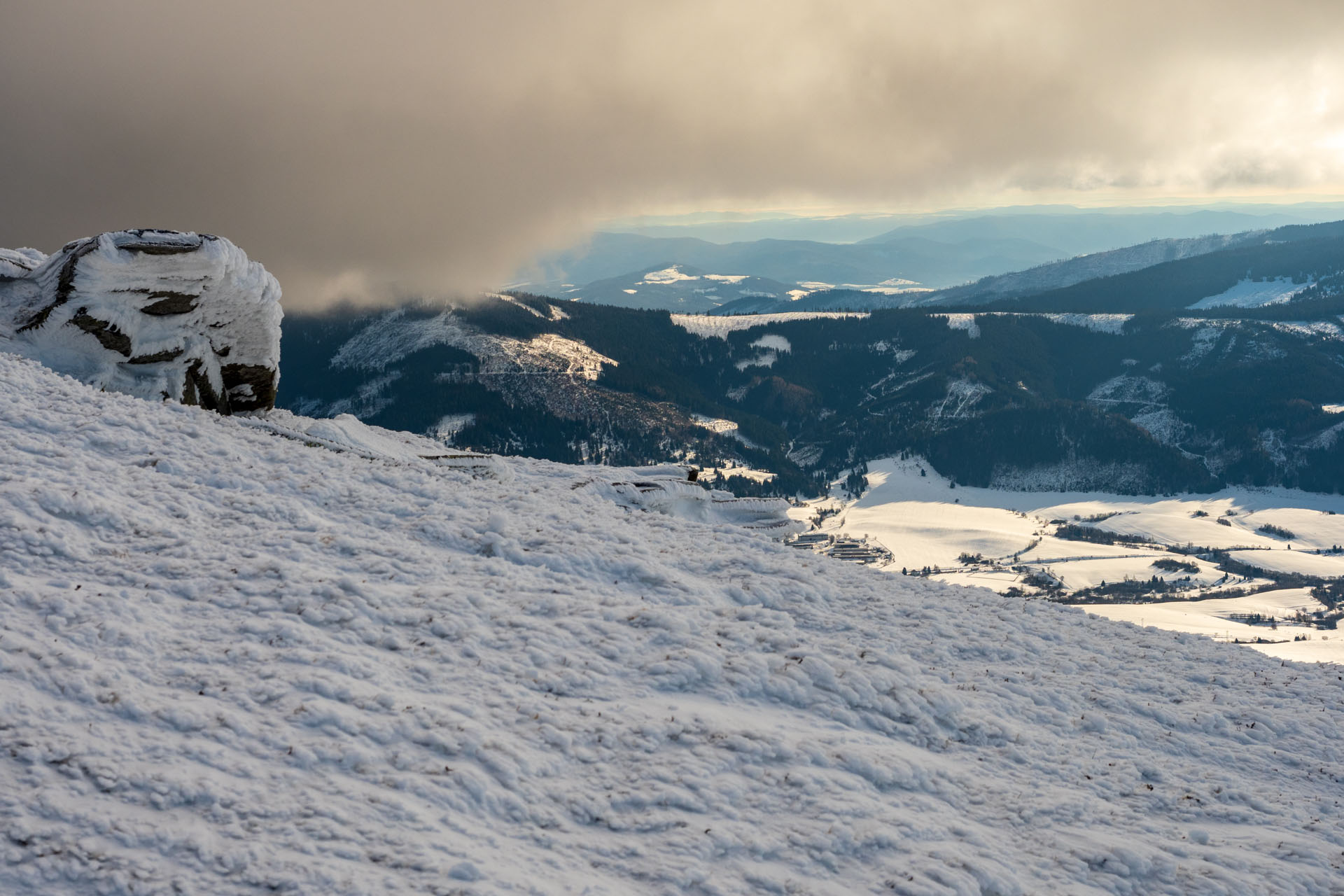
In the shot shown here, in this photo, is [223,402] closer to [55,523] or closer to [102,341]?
[102,341]

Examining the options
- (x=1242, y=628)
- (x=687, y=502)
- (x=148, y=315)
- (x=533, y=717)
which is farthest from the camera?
(x=1242, y=628)

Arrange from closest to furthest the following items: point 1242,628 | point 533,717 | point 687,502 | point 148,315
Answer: point 533,717 < point 148,315 < point 687,502 < point 1242,628

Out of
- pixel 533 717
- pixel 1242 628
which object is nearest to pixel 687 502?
pixel 533 717

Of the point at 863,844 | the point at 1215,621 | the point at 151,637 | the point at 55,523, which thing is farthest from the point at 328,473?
the point at 1215,621

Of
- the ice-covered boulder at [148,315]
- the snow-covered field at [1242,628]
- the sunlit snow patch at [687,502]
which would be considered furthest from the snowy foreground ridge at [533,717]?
the snow-covered field at [1242,628]

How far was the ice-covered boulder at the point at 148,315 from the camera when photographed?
3391cm

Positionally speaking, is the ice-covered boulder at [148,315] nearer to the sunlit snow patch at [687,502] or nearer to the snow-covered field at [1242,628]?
the sunlit snow patch at [687,502]

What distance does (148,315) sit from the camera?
36.1 meters

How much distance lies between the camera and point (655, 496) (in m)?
38.9

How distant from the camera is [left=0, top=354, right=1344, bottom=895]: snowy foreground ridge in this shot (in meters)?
10.8

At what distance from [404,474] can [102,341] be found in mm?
17055

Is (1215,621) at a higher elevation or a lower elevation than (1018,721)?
lower

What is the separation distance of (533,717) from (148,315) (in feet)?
107

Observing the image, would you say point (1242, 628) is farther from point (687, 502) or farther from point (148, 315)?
point (148, 315)
